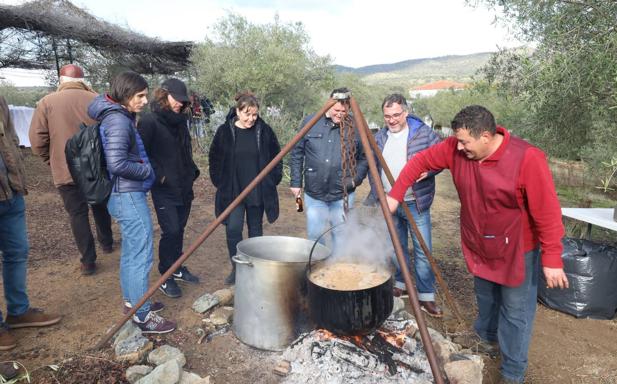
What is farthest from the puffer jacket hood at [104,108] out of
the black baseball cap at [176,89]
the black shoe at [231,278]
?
the black shoe at [231,278]

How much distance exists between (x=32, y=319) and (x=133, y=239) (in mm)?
1219

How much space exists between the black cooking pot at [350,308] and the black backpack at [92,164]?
160 centimetres

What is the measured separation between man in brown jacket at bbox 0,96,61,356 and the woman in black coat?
1.64 m

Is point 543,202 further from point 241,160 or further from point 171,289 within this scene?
point 171,289

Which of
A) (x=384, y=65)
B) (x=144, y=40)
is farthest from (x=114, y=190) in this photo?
(x=384, y=65)

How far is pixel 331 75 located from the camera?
18.9m

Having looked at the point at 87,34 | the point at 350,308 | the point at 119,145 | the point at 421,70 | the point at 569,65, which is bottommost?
the point at 350,308

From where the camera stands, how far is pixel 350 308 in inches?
101

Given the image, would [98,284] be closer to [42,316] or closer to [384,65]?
[42,316]

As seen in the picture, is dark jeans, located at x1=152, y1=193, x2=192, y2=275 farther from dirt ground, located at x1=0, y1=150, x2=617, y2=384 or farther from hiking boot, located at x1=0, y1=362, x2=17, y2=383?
hiking boot, located at x1=0, y1=362, x2=17, y2=383

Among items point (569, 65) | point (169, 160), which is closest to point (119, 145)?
point (169, 160)

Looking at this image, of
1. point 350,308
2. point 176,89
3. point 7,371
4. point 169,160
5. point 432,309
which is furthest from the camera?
point 432,309

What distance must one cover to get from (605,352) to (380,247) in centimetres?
211

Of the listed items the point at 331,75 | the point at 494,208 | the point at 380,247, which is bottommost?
the point at 380,247
